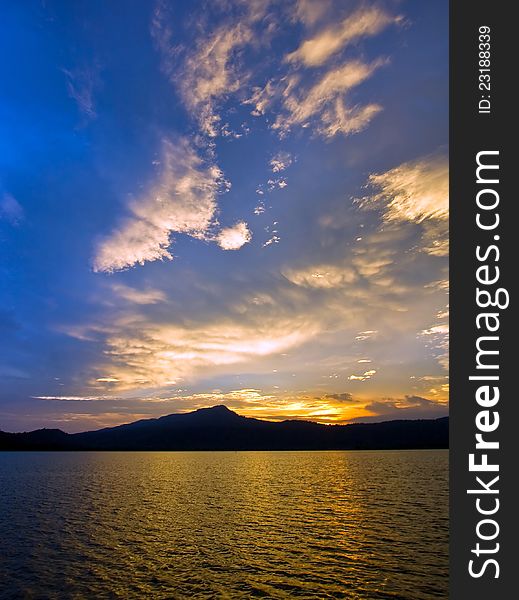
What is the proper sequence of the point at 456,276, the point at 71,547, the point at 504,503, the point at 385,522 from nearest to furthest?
the point at 504,503
the point at 456,276
the point at 71,547
the point at 385,522

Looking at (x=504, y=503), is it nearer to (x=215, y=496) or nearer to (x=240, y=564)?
(x=240, y=564)

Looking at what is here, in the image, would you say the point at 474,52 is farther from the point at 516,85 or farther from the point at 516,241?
the point at 516,241

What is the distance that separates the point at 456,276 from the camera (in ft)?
59.9

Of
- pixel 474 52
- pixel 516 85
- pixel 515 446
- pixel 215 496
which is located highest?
pixel 474 52

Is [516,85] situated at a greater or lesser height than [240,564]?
greater

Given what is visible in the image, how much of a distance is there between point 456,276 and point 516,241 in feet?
9.97

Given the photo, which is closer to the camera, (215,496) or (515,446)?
(515,446)

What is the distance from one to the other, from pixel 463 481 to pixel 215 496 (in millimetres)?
84901

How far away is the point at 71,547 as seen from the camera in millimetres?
46375

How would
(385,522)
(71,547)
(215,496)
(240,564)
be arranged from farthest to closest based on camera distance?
(215,496) → (385,522) → (71,547) → (240,564)

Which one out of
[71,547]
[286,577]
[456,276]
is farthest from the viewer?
[71,547]

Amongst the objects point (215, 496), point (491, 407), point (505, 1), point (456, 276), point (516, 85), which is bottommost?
point (215, 496)

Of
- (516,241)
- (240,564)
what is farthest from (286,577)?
(516,241)

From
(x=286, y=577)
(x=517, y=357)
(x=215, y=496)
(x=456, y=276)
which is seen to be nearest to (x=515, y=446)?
(x=517, y=357)
